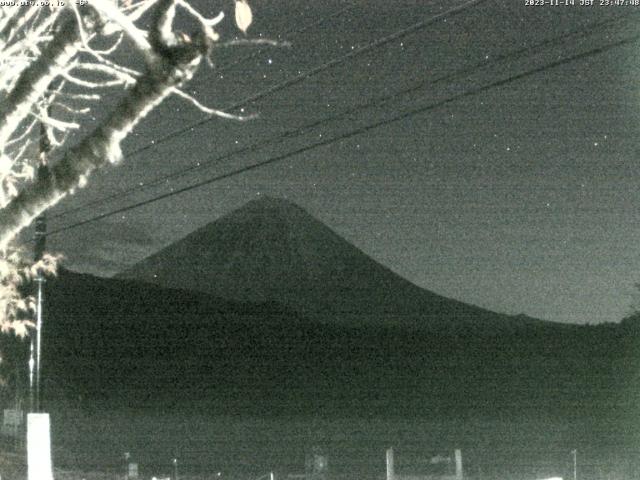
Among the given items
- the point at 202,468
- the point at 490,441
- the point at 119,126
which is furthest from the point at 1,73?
the point at 490,441

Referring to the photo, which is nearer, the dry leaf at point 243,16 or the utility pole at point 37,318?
the dry leaf at point 243,16

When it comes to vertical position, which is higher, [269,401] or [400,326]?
[400,326]

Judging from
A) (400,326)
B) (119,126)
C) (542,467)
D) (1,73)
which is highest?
(400,326)

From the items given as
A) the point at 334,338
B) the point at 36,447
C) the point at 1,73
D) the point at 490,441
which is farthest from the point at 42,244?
the point at 334,338

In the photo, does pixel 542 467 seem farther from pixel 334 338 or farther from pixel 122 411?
pixel 334 338

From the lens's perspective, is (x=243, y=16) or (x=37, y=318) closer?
(x=243, y=16)

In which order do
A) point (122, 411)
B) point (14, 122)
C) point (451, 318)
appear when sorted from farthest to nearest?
point (451, 318) → point (122, 411) → point (14, 122)

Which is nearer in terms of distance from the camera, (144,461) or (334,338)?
(144,461)

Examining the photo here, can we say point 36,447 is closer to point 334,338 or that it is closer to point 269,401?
point 269,401

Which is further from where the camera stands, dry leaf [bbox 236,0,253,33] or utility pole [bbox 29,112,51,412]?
utility pole [bbox 29,112,51,412]

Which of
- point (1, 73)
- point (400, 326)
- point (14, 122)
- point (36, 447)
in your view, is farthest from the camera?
point (400, 326)
